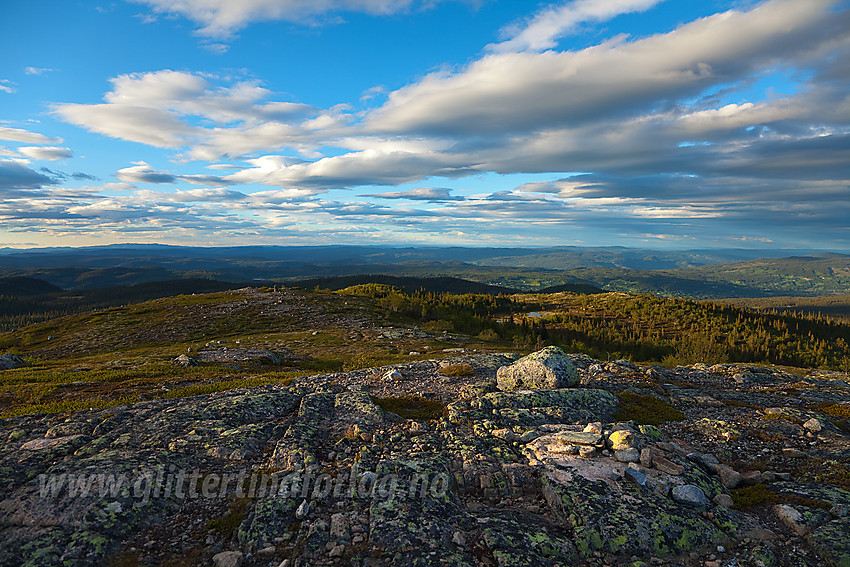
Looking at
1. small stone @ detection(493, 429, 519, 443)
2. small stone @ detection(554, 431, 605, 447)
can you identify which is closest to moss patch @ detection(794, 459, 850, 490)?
small stone @ detection(554, 431, 605, 447)

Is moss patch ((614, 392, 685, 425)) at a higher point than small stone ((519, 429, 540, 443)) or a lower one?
lower

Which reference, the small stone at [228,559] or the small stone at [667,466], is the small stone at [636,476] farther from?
the small stone at [228,559]

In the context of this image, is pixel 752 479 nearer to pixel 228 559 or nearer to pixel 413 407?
pixel 413 407

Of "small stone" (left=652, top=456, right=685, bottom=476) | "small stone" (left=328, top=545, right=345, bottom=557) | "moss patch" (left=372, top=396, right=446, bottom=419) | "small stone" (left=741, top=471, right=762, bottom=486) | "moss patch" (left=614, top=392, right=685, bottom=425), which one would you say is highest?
"small stone" (left=328, top=545, right=345, bottom=557)

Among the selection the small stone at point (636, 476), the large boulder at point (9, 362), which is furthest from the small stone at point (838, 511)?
the large boulder at point (9, 362)

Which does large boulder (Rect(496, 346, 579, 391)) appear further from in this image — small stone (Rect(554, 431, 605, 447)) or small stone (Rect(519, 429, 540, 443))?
small stone (Rect(554, 431, 605, 447))

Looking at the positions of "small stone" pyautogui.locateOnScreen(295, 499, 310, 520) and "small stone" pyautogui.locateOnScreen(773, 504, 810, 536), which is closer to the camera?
"small stone" pyautogui.locateOnScreen(773, 504, 810, 536)

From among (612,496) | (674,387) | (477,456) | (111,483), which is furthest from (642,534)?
(674,387)
